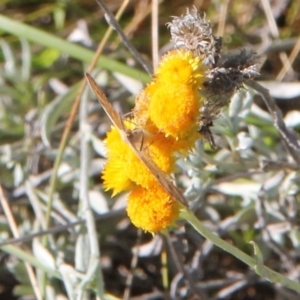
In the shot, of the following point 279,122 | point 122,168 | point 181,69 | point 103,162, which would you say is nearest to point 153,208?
point 122,168

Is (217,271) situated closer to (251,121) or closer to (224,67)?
(251,121)

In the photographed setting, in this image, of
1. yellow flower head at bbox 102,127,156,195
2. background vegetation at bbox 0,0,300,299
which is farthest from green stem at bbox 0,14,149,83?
yellow flower head at bbox 102,127,156,195

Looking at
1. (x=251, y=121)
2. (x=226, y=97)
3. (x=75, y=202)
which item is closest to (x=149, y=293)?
(x=75, y=202)

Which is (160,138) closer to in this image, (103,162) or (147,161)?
(147,161)

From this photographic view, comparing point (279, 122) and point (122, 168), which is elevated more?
point (122, 168)

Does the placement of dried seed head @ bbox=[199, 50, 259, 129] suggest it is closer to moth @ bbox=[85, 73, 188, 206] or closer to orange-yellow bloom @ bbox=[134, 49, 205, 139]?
orange-yellow bloom @ bbox=[134, 49, 205, 139]

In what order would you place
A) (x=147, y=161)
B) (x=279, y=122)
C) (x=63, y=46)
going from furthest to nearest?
1. (x=63, y=46)
2. (x=279, y=122)
3. (x=147, y=161)
